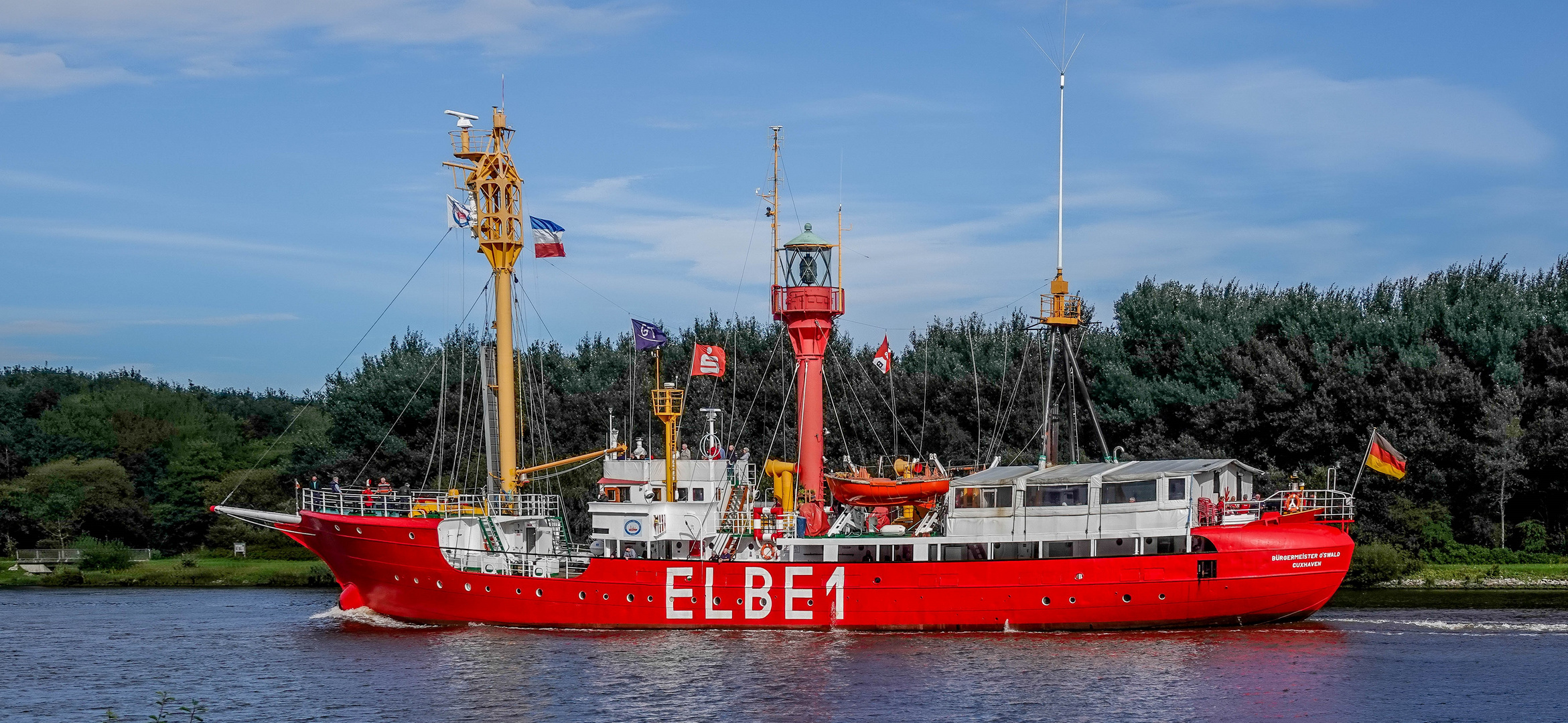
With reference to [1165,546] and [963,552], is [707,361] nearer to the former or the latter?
[963,552]

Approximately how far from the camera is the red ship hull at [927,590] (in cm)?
4309

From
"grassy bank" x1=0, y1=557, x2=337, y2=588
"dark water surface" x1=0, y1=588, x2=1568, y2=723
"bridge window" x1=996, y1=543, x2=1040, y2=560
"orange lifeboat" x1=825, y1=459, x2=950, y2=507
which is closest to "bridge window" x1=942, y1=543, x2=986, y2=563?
"bridge window" x1=996, y1=543, x2=1040, y2=560

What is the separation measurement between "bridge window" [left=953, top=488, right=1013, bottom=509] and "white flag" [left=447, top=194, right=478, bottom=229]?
18268mm

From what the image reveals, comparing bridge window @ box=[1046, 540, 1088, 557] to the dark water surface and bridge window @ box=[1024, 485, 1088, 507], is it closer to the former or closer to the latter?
bridge window @ box=[1024, 485, 1088, 507]

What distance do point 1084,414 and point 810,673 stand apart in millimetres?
39076

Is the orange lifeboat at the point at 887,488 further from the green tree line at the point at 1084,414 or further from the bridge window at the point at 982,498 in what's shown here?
the green tree line at the point at 1084,414

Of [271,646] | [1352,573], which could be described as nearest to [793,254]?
[271,646]

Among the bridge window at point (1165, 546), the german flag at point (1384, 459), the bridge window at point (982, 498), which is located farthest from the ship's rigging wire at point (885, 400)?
the german flag at point (1384, 459)

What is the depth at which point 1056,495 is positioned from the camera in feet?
144

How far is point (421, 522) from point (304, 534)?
6.36 meters

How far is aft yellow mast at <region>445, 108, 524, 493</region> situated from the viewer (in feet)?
163

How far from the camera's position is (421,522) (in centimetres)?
4709

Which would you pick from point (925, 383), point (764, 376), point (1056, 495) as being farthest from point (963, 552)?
point (764, 376)

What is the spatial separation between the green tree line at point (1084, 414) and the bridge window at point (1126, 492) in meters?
12.4
